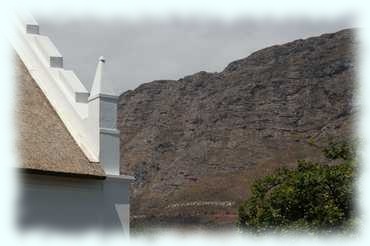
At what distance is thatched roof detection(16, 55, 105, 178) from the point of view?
11.8 m

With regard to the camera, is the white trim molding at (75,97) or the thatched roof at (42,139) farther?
the white trim molding at (75,97)

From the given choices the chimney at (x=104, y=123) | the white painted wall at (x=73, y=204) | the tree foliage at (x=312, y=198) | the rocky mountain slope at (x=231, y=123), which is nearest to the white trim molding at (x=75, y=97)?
the chimney at (x=104, y=123)

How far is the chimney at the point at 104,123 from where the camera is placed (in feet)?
42.8

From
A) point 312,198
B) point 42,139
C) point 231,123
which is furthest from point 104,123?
point 231,123

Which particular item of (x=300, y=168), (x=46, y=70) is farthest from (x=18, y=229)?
(x=300, y=168)

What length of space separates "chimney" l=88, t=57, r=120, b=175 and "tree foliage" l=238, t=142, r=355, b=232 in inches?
430

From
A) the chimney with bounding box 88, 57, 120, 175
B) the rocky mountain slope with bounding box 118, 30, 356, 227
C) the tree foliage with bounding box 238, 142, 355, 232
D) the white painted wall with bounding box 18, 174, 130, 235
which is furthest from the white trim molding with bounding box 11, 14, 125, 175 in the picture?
the rocky mountain slope with bounding box 118, 30, 356, 227

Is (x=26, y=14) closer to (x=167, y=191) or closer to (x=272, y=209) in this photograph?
(x=272, y=209)

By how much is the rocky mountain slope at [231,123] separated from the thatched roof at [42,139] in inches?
5161

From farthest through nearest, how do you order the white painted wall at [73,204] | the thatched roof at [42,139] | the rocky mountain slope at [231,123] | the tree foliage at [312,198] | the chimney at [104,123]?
the rocky mountain slope at [231,123] → the tree foliage at [312,198] → the chimney at [104,123] → the thatched roof at [42,139] → the white painted wall at [73,204]

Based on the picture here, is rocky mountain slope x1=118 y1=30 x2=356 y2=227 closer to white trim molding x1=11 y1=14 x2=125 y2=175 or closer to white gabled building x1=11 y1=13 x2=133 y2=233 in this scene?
white trim molding x1=11 y1=14 x2=125 y2=175

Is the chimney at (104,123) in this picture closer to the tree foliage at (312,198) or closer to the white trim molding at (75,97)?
the white trim molding at (75,97)

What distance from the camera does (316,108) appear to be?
173 meters

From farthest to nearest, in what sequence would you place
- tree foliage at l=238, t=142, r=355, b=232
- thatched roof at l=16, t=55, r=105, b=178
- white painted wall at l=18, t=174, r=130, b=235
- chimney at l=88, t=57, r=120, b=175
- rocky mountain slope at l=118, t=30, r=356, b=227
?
rocky mountain slope at l=118, t=30, r=356, b=227, tree foliage at l=238, t=142, r=355, b=232, chimney at l=88, t=57, r=120, b=175, thatched roof at l=16, t=55, r=105, b=178, white painted wall at l=18, t=174, r=130, b=235
